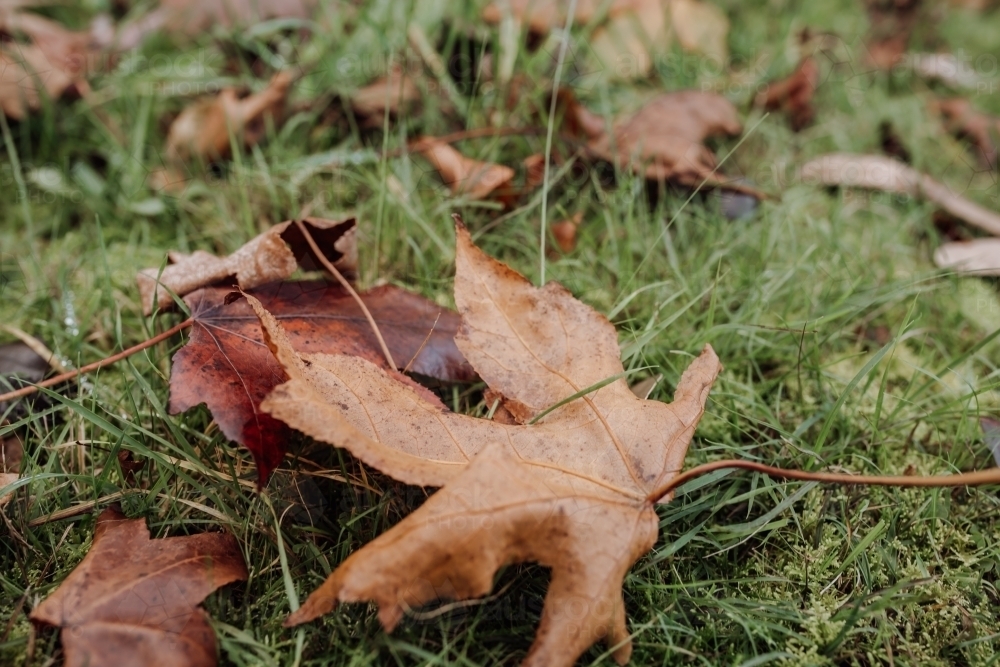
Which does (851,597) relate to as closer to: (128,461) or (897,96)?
(128,461)

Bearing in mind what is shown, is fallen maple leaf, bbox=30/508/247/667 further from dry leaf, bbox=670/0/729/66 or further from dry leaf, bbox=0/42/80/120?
dry leaf, bbox=670/0/729/66

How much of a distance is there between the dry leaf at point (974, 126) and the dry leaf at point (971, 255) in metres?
0.61

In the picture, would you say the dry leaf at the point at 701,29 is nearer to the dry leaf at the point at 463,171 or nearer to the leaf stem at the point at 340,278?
the dry leaf at the point at 463,171

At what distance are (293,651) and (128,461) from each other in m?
0.51

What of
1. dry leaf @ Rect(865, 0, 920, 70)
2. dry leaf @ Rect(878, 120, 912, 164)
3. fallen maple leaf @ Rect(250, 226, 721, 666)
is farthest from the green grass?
dry leaf @ Rect(865, 0, 920, 70)

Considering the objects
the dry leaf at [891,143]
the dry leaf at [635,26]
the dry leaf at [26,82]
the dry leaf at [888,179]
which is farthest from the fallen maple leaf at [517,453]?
the dry leaf at [891,143]

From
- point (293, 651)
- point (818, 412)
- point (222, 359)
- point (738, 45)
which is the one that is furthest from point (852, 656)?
point (738, 45)

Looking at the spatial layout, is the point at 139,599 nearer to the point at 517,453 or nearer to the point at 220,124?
→ the point at 517,453

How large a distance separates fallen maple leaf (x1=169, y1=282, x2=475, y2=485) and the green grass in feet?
0.52

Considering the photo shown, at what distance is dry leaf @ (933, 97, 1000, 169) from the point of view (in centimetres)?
246

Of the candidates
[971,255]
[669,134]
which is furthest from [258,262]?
[971,255]

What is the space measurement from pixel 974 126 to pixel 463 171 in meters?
1.95

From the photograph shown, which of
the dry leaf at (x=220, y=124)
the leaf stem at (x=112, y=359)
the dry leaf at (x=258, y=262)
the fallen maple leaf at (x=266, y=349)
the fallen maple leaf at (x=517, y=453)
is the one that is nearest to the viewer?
the fallen maple leaf at (x=517, y=453)

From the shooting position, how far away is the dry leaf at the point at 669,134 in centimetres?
196
